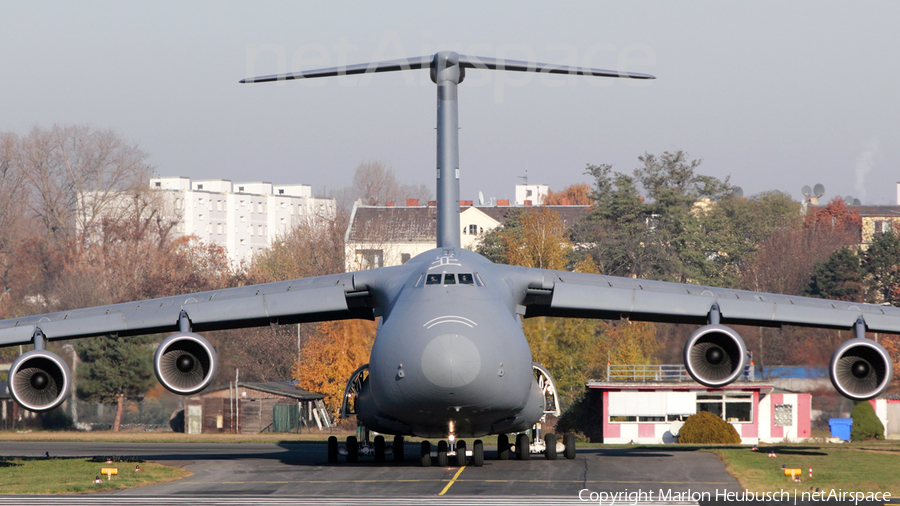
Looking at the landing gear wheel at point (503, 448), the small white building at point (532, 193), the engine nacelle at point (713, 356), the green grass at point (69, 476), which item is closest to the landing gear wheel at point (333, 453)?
the green grass at point (69, 476)

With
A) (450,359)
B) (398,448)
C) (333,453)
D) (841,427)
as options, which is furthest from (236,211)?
(450,359)

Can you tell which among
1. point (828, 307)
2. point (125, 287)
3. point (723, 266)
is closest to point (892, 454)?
point (828, 307)

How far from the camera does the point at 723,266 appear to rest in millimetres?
67375

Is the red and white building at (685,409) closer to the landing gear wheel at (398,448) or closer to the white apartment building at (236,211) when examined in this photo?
the landing gear wheel at (398,448)

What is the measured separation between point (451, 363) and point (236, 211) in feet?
306

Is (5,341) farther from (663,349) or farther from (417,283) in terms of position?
(663,349)

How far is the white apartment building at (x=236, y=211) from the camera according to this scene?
3991 inches

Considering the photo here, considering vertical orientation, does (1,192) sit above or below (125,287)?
above

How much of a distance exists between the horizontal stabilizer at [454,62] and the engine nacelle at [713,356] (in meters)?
4.70

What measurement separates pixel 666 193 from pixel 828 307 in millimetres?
47665

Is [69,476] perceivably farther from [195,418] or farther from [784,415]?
[784,415]

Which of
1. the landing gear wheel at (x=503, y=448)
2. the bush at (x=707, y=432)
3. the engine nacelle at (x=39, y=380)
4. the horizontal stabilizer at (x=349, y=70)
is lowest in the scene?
the bush at (x=707, y=432)

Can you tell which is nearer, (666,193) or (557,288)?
(557,288)

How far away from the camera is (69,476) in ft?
63.8
